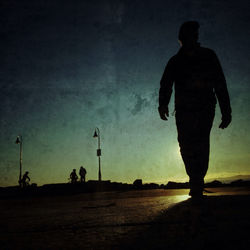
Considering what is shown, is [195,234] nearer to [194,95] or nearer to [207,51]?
[194,95]

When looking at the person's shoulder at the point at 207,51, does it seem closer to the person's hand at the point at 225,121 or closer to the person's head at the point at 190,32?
the person's head at the point at 190,32

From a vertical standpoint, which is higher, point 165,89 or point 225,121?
point 165,89

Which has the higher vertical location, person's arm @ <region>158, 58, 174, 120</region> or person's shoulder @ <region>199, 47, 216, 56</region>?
person's shoulder @ <region>199, 47, 216, 56</region>

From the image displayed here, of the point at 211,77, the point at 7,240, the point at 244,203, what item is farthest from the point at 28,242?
the point at 211,77

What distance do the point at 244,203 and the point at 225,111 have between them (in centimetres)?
133

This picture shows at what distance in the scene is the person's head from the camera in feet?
9.28

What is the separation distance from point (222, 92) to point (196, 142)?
2.37 feet

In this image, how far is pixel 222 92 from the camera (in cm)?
296

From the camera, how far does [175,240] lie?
1031 millimetres

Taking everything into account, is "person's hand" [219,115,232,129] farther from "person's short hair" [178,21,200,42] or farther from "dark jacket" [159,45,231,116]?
"person's short hair" [178,21,200,42]

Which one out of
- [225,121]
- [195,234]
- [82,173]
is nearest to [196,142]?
[225,121]

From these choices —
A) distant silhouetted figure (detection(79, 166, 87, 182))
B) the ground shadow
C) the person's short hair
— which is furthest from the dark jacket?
distant silhouetted figure (detection(79, 166, 87, 182))

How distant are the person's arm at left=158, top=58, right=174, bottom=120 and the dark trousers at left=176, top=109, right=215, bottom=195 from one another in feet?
1.21

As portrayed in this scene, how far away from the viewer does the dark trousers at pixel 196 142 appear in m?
2.73
